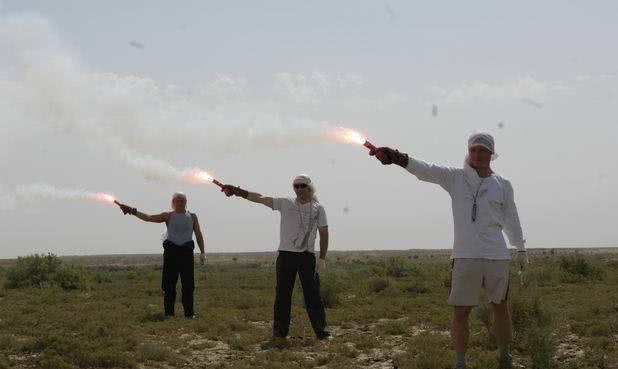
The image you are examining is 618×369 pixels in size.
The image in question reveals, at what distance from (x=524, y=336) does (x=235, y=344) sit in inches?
138

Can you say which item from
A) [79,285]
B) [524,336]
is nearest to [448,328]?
[524,336]

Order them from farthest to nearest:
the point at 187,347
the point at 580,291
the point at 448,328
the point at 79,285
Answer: the point at 79,285 → the point at 580,291 → the point at 448,328 → the point at 187,347

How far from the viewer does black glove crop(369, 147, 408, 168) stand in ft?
18.1

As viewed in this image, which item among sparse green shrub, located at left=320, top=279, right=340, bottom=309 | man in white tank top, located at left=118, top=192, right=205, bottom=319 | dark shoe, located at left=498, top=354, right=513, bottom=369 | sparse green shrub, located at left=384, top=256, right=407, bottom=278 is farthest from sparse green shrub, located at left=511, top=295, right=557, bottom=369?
sparse green shrub, located at left=384, top=256, right=407, bottom=278

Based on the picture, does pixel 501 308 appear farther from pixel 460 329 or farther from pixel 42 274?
pixel 42 274

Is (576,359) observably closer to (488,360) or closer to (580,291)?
(488,360)

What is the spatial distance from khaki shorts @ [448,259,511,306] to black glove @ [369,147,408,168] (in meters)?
0.97

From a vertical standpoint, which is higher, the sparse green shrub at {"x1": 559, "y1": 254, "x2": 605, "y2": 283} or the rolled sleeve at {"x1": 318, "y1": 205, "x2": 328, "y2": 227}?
the rolled sleeve at {"x1": 318, "y1": 205, "x2": 328, "y2": 227}

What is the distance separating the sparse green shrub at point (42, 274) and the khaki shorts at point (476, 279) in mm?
16053

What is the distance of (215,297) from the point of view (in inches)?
628

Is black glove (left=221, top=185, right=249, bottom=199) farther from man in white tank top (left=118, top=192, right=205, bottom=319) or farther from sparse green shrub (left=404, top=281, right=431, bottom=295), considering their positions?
sparse green shrub (left=404, top=281, right=431, bottom=295)

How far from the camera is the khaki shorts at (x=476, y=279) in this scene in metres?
5.71

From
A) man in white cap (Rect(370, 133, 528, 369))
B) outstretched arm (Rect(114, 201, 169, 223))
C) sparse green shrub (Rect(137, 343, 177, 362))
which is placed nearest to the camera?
man in white cap (Rect(370, 133, 528, 369))

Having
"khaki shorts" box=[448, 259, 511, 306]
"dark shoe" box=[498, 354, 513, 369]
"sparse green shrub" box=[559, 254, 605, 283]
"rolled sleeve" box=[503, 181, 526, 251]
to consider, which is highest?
"rolled sleeve" box=[503, 181, 526, 251]
